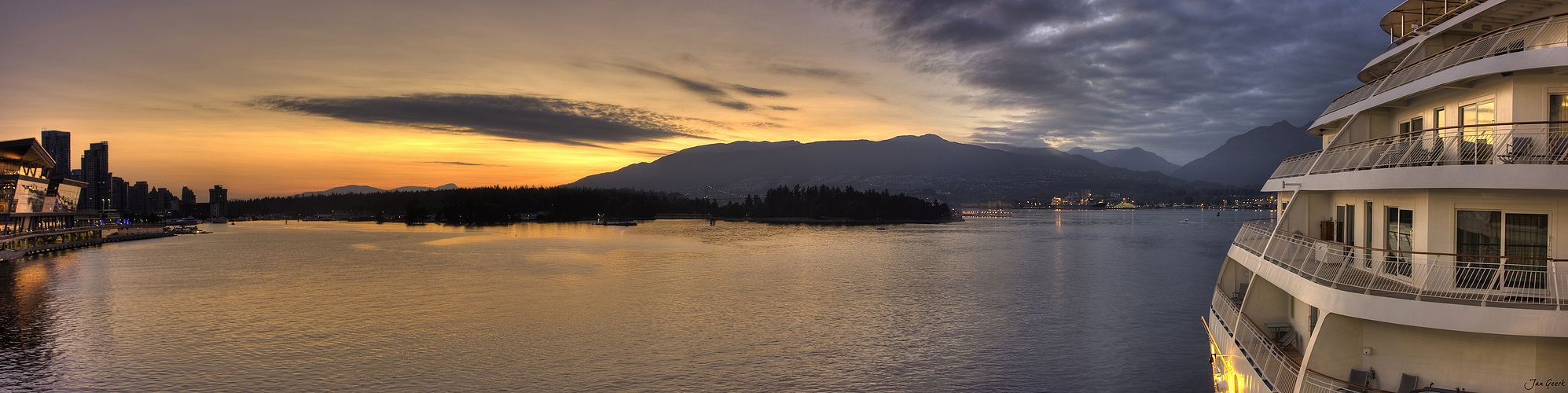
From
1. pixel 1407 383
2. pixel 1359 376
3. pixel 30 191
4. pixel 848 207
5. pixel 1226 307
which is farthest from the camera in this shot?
pixel 848 207

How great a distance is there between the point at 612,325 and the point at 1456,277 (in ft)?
69.7

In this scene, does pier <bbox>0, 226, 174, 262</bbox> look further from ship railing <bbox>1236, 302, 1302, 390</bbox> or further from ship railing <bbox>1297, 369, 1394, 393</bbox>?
ship railing <bbox>1297, 369, 1394, 393</bbox>

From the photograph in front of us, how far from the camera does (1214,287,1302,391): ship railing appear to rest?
28.6 feet

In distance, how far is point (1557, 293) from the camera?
6.38m

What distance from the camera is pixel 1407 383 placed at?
309 inches

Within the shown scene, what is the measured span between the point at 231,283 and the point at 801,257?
3306cm

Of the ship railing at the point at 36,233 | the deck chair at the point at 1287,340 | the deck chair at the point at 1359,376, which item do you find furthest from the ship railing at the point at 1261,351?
the ship railing at the point at 36,233

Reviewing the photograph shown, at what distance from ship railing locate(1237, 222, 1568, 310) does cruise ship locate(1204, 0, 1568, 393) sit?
0.9 inches

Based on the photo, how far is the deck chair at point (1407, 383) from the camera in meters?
7.80

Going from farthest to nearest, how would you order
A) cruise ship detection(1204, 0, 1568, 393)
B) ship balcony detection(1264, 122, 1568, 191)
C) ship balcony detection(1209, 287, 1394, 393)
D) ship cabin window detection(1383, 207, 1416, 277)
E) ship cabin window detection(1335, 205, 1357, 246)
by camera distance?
ship cabin window detection(1335, 205, 1357, 246) → ship cabin window detection(1383, 207, 1416, 277) → ship balcony detection(1209, 287, 1394, 393) → cruise ship detection(1204, 0, 1568, 393) → ship balcony detection(1264, 122, 1568, 191)

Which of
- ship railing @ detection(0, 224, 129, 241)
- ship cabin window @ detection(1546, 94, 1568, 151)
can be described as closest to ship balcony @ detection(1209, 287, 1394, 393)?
ship cabin window @ detection(1546, 94, 1568, 151)

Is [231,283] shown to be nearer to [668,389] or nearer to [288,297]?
[288,297]

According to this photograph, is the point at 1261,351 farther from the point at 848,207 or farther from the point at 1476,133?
the point at 848,207

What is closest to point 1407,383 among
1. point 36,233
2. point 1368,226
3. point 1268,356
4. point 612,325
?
point 1268,356
